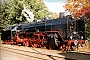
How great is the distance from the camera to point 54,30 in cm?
1819

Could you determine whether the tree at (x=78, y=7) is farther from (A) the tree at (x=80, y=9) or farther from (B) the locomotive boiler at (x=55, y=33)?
(B) the locomotive boiler at (x=55, y=33)

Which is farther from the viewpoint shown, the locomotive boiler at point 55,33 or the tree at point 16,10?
the tree at point 16,10

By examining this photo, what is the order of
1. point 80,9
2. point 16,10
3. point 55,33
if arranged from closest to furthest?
point 55,33, point 80,9, point 16,10

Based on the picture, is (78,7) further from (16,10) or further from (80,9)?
(16,10)

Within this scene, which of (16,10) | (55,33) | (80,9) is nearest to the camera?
(55,33)

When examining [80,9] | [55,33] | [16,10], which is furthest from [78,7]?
[16,10]

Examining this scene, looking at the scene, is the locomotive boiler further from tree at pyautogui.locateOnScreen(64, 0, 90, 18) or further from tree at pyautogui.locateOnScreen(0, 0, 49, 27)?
tree at pyautogui.locateOnScreen(0, 0, 49, 27)

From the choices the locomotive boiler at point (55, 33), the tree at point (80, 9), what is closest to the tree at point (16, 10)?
the tree at point (80, 9)

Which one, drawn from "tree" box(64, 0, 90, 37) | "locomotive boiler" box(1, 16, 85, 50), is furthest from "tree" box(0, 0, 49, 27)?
"locomotive boiler" box(1, 16, 85, 50)

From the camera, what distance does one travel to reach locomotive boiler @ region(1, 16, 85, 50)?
16.9 m

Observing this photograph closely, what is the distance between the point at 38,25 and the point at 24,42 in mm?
3385

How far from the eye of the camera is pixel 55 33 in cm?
1784

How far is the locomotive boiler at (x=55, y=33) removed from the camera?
664 inches

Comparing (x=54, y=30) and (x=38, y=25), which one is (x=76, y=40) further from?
(x=38, y=25)
